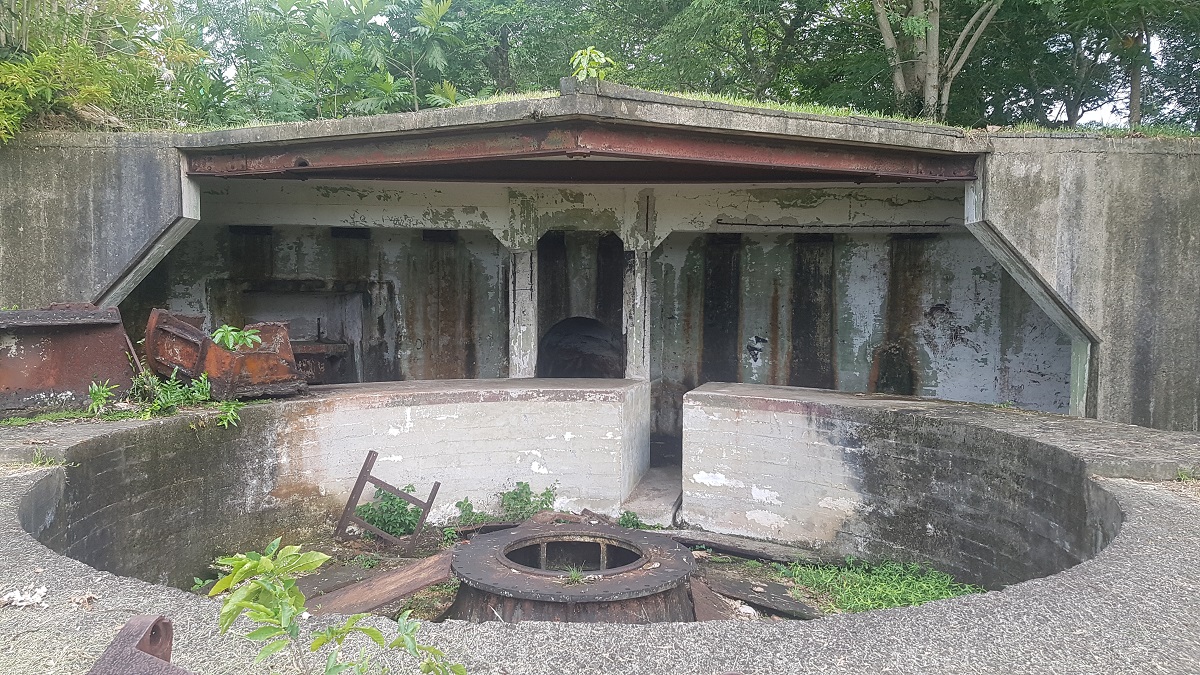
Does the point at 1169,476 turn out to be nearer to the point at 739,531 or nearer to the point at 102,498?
the point at 739,531

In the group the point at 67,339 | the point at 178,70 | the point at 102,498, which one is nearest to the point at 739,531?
the point at 102,498

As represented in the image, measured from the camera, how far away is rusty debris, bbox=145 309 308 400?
6.66 m

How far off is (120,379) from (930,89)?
34.7 ft

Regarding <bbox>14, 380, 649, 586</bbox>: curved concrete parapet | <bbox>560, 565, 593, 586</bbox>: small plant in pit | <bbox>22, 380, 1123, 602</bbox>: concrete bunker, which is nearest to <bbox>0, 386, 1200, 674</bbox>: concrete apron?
<bbox>22, 380, 1123, 602</bbox>: concrete bunker

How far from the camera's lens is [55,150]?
7449 millimetres

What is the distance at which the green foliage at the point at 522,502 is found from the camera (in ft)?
26.8

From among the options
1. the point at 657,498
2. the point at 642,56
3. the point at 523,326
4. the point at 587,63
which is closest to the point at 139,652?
the point at 587,63

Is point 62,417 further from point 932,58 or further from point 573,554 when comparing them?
point 932,58

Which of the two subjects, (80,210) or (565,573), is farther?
(80,210)

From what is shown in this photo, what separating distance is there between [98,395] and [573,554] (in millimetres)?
3871

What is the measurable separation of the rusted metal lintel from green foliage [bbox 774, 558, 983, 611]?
3556 millimetres

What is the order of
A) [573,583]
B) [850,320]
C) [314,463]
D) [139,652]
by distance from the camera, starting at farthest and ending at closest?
[850,320] → [314,463] → [573,583] → [139,652]

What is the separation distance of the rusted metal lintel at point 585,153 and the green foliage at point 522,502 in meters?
3.35

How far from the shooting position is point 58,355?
20.1 feet
